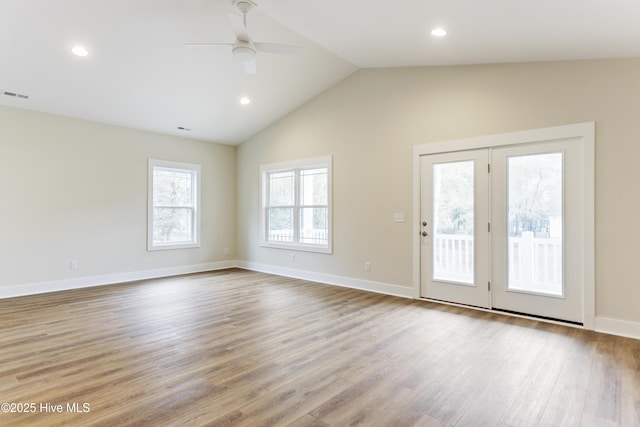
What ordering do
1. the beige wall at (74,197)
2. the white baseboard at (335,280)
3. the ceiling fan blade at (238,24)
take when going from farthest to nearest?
the white baseboard at (335,280)
the beige wall at (74,197)
the ceiling fan blade at (238,24)

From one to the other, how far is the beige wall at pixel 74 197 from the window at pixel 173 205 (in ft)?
0.44

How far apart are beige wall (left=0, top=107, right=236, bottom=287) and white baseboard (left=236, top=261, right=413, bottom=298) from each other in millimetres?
1449

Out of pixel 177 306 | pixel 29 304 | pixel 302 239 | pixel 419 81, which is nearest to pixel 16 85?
pixel 29 304

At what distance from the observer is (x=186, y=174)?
6844mm

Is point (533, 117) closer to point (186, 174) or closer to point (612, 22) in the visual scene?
point (612, 22)

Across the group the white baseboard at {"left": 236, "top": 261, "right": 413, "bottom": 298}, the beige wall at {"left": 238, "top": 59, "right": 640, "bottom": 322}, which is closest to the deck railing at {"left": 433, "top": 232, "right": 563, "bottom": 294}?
the beige wall at {"left": 238, "top": 59, "right": 640, "bottom": 322}

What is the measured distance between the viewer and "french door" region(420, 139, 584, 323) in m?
3.63

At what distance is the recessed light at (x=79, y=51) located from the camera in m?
3.82

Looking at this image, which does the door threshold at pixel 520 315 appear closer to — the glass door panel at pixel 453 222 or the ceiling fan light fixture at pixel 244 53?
the glass door panel at pixel 453 222

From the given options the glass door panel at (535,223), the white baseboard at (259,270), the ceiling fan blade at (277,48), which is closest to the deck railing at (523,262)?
the glass door panel at (535,223)

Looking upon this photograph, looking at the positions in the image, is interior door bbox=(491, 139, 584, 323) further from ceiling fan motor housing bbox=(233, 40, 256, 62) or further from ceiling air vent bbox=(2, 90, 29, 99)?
ceiling air vent bbox=(2, 90, 29, 99)

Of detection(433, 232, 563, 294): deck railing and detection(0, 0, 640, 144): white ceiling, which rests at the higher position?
detection(0, 0, 640, 144): white ceiling

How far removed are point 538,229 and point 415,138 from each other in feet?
6.31

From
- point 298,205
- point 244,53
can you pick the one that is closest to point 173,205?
point 298,205
